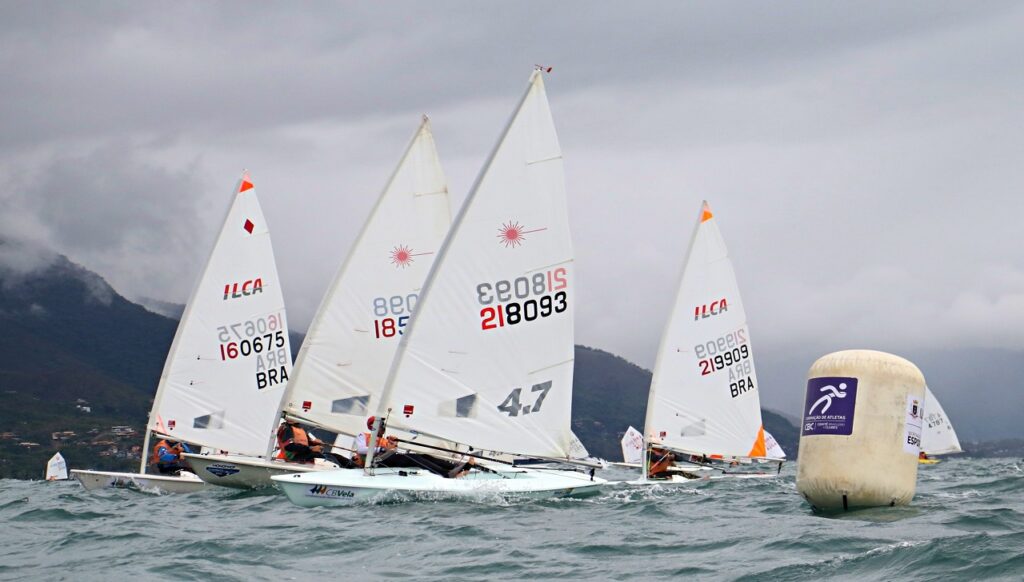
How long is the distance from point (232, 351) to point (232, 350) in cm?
3

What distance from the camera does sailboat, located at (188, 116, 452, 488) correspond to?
35062 mm

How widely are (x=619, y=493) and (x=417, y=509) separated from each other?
26.9ft

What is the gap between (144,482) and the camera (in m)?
34.2

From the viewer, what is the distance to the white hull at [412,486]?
83.6ft

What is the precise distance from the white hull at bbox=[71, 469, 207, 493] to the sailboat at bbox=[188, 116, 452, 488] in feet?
4.68

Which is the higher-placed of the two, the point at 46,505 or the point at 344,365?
the point at 344,365

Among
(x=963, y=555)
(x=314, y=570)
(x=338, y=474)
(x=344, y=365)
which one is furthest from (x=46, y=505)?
(x=963, y=555)

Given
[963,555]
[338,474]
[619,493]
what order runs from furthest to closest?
[619,493] → [338,474] → [963,555]

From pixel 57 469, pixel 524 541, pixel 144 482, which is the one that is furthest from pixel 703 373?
pixel 57 469

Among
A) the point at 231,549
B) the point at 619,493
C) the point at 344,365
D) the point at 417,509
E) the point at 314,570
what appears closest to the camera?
the point at 314,570

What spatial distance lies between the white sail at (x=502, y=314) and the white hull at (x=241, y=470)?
19.2 ft

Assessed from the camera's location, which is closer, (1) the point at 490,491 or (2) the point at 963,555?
(2) the point at 963,555

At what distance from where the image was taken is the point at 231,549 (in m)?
18.5

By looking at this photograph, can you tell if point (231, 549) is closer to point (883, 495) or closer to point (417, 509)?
point (417, 509)
